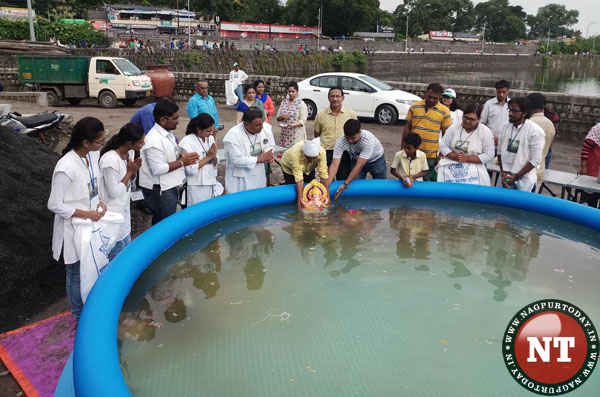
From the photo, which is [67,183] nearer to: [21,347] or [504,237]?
[21,347]

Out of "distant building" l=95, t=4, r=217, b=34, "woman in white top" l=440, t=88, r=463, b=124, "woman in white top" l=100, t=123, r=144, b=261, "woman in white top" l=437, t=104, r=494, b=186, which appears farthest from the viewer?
"distant building" l=95, t=4, r=217, b=34

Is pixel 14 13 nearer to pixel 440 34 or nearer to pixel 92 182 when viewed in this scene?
pixel 92 182

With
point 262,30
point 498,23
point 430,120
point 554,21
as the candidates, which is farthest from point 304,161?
point 554,21

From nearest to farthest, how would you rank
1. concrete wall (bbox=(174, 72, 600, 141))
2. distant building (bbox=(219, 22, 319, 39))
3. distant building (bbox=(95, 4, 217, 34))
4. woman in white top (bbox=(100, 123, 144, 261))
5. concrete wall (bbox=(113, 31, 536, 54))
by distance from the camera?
1. woman in white top (bbox=(100, 123, 144, 261))
2. concrete wall (bbox=(174, 72, 600, 141))
3. concrete wall (bbox=(113, 31, 536, 54))
4. distant building (bbox=(95, 4, 217, 34))
5. distant building (bbox=(219, 22, 319, 39))

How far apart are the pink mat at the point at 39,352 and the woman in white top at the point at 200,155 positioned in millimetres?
1850

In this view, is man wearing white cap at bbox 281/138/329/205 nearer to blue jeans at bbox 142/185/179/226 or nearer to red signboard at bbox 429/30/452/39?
blue jeans at bbox 142/185/179/226

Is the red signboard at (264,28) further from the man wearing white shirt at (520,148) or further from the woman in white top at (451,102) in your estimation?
the man wearing white shirt at (520,148)

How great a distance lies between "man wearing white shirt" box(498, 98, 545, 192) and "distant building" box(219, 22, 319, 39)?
164ft

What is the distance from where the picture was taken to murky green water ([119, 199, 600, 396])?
3211mm

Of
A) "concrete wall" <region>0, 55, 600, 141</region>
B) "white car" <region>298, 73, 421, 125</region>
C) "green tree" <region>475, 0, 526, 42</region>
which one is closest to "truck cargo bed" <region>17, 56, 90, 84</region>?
"concrete wall" <region>0, 55, 600, 141</region>

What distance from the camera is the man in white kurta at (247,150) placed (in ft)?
17.1

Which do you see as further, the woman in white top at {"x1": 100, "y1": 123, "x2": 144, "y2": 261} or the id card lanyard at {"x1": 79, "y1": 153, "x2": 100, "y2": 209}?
the woman in white top at {"x1": 100, "y1": 123, "x2": 144, "y2": 261}

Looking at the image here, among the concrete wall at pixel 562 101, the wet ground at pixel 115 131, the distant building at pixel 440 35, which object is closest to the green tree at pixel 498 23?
the distant building at pixel 440 35

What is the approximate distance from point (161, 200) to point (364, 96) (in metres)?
9.62
